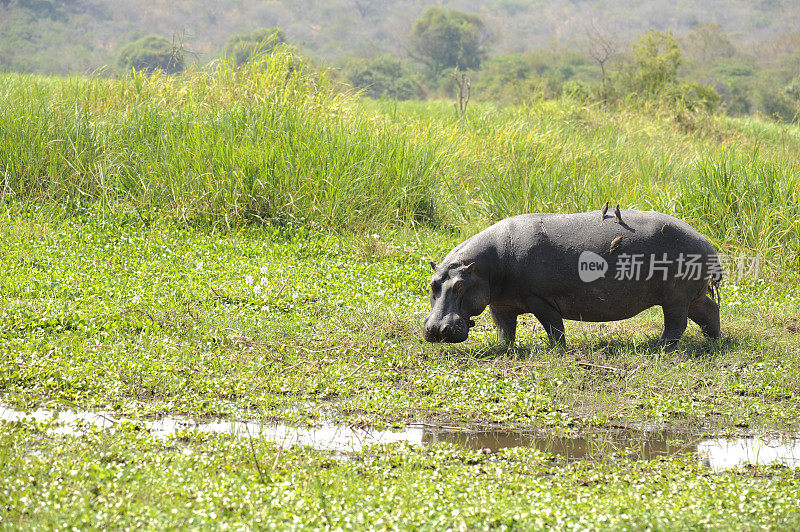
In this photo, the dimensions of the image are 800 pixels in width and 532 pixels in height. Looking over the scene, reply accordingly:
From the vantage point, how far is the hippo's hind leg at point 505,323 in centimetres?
523

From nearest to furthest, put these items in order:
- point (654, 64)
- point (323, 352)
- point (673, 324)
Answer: point (323, 352) < point (673, 324) < point (654, 64)

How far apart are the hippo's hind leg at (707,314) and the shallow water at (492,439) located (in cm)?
152

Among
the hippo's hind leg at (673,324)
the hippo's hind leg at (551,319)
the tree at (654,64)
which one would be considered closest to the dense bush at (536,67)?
the tree at (654,64)

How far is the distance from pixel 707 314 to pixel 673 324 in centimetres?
38

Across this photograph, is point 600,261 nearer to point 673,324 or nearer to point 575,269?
point 575,269

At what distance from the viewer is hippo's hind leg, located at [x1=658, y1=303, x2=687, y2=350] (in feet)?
16.8

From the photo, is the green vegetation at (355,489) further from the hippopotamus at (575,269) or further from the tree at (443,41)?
the tree at (443,41)

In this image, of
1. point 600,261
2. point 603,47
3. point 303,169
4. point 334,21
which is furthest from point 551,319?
point 334,21

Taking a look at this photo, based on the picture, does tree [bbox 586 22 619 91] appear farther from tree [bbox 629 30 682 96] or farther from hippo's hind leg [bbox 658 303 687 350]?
hippo's hind leg [bbox 658 303 687 350]

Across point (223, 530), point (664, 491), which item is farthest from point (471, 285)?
point (223, 530)

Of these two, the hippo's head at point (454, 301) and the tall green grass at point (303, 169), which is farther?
the tall green grass at point (303, 169)

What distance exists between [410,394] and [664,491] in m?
1.56

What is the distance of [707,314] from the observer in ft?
17.7

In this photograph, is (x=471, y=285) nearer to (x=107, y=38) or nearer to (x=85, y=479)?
(x=85, y=479)
